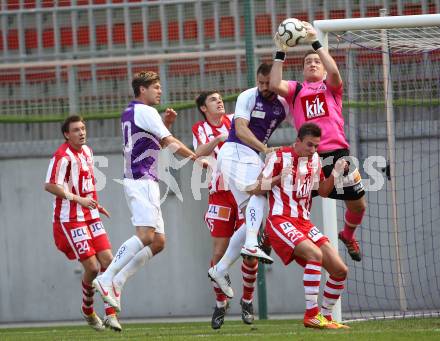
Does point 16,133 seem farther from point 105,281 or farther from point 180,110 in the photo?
point 105,281

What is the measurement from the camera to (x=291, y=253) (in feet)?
27.6

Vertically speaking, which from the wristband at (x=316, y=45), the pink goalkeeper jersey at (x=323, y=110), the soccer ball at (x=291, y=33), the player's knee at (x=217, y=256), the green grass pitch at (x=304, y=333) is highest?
the soccer ball at (x=291, y=33)

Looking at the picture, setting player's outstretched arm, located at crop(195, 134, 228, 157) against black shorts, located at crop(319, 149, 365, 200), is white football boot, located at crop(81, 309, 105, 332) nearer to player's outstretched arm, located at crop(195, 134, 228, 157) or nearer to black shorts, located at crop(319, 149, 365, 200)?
player's outstretched arm, located at crop(195, 134, 228, 157)

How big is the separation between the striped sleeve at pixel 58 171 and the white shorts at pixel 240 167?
1.73 metres

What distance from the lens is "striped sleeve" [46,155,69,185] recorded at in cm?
1029

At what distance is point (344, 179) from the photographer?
9.15 m

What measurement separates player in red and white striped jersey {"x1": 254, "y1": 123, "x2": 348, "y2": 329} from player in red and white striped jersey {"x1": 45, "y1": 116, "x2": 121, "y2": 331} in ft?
7.82

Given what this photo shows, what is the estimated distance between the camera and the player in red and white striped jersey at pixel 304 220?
27.2ft

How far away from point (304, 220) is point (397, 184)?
12.6ft

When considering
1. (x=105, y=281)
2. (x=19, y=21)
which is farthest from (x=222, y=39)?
(x=105, y=281)

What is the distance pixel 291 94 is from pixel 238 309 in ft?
14.7

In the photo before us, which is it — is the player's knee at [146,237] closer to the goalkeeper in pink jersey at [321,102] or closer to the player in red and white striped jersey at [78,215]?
the player in red and white striped jersey at [78,215]

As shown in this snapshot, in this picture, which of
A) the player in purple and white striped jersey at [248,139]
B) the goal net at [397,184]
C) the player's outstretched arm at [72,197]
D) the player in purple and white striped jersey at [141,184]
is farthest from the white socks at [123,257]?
the goal net at [397,184]

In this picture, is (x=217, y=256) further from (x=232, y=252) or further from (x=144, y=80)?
(x=144, y=80)
